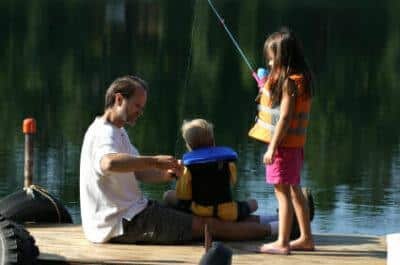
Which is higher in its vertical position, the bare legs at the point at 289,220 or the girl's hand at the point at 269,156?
the girl's hand at the point at 269,156

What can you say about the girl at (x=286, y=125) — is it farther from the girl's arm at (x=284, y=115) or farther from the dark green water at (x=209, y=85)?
the dark green water at (x=209, y=85)

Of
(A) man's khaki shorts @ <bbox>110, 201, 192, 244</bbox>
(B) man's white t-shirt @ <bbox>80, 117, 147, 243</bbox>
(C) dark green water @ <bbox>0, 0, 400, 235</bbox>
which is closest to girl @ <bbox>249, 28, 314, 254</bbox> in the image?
(A) man's khaki shorts @ <bbox>110, 201, 192, 244</bbox>

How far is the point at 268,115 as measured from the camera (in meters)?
5.88

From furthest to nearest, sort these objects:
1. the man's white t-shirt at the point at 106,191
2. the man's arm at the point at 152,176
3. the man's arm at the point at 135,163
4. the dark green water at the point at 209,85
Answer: the dark green water at the point at 209,85
the man's arm at the point at 152,176
the man's white t-shirt at the point at 106,191
the man's arm at the point at 135,163

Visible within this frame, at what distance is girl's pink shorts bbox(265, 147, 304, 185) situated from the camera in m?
5.81

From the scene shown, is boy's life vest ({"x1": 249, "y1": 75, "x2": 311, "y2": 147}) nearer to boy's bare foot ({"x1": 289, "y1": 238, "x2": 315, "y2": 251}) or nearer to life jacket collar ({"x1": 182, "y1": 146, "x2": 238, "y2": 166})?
life jacket collar ({"x1": 182, "y1": 146, "x2": 238, "y2": 166})

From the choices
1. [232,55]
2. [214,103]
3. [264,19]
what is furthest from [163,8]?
[214,103]

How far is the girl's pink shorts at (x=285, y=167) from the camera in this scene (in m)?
5.81

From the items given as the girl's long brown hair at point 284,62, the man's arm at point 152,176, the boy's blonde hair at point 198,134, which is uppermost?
the girl's long brown hair at point 284,62

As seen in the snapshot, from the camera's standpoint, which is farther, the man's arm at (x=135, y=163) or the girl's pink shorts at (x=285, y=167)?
the girl's pink shorts at (x=285, y=167)

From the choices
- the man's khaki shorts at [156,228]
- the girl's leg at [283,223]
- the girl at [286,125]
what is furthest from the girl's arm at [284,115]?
the man's khaki shorts at [156,228]

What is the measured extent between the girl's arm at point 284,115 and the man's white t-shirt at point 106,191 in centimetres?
79

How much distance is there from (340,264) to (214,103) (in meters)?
13.3

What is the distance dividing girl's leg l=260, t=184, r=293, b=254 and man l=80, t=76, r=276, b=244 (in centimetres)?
27
